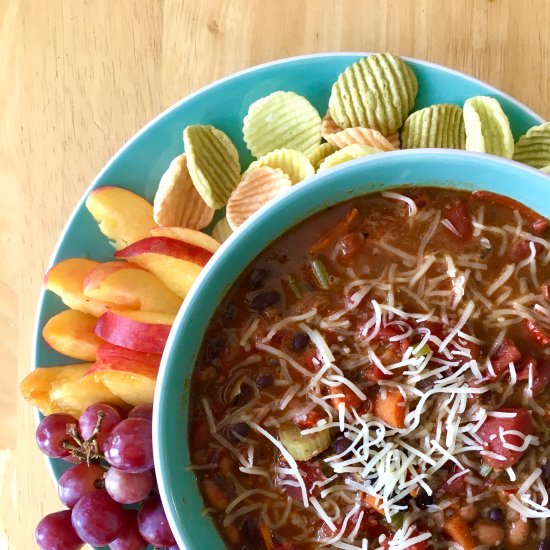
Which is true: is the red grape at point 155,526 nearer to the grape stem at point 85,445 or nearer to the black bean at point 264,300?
→ the grape stem at point 85,445

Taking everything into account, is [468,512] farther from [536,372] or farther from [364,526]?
[536,372]

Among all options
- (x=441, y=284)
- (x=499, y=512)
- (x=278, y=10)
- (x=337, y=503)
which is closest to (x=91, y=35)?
(x=278, y=10)

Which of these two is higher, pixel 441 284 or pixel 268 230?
pixel 268 230

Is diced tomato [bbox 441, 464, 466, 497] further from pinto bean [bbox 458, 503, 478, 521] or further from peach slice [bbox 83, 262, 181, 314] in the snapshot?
peach slice [bbox 83, 262, 181, 314]

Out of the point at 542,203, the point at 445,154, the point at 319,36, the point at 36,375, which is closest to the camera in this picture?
the point at 445,154

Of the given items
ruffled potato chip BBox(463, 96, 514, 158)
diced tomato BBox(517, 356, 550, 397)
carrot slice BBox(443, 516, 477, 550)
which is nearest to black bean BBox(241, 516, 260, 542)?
carrot slice BBox(443, 516, 477, 550)

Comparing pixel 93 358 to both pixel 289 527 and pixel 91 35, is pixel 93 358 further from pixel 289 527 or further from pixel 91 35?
pixel 91 35
